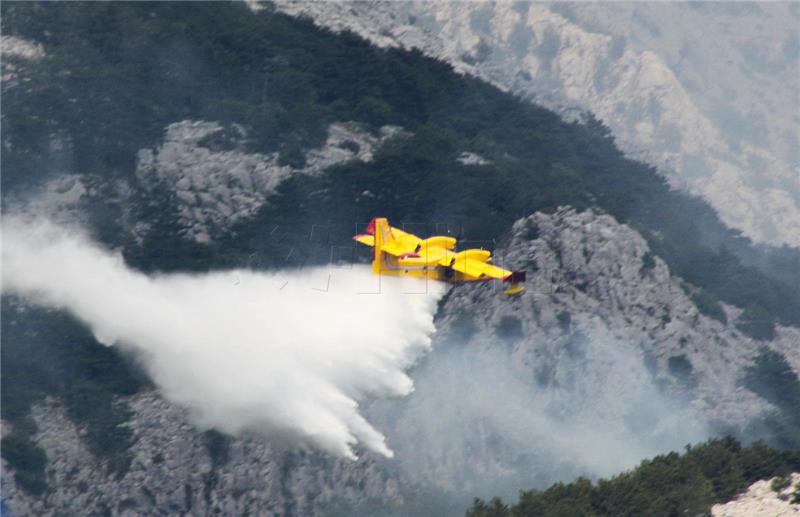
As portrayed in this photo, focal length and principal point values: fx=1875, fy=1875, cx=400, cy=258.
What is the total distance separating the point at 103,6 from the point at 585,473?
219 ft

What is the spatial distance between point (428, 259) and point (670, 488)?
1741cm

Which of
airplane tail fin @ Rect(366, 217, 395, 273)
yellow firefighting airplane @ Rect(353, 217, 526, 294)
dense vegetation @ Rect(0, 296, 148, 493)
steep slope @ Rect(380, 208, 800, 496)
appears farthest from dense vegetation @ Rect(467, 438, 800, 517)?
dense vegetation @ Rect(0, 296, 148, 493)

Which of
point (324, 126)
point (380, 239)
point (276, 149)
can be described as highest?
point (324, 126)

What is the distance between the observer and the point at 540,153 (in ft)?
557

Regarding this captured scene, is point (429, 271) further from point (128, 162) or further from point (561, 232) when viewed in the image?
point (128, 162)

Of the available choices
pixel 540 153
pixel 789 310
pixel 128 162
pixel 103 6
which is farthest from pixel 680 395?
pixel 103 6

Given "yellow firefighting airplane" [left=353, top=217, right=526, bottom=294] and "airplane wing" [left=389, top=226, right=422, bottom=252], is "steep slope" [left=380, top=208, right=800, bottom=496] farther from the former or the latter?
"yellow firefighting airplane" [left=353, top=217, right=526, bottom=294]

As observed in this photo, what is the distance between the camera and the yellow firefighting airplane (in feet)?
325

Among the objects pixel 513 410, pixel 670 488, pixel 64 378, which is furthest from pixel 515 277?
pixel 64 378

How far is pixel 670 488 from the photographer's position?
307 ft

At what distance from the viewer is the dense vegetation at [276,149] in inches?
5266

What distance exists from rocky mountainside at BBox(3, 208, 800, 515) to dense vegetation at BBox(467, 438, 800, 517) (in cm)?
2756

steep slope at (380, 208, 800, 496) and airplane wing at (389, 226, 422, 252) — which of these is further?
steep slope at (380, 208, 800, 496)

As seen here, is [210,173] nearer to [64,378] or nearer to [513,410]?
[64,378]
